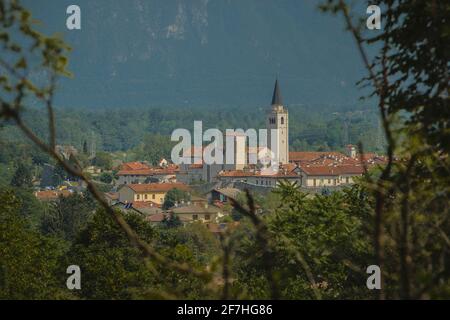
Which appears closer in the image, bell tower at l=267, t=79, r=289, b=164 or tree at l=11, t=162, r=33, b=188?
tree at l=11, t=162, r=33, b=188

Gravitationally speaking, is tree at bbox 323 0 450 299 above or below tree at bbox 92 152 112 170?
below

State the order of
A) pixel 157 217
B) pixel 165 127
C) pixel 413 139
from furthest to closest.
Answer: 1. pixel 165 127
2. pixel 157 217
3. pixel 413 139

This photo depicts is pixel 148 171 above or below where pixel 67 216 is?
above

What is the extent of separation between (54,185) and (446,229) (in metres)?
92.6

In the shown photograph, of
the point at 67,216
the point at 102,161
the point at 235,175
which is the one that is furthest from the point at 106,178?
the point at 67,216

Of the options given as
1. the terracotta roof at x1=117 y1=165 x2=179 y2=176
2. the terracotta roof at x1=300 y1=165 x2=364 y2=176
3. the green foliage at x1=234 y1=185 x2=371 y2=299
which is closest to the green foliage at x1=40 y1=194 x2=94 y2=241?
the green foliage at x1=234 y1=185 x2=371 y2=299

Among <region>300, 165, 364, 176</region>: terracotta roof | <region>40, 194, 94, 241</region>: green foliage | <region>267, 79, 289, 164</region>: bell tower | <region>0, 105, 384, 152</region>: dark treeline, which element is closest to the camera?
<region>40, 194, 94, 241</region>: green foliage

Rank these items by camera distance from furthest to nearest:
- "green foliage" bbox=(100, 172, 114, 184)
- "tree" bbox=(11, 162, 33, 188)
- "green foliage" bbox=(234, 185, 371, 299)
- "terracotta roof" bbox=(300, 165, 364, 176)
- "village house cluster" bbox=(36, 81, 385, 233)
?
"green foliage" bbox=(100, 172, 114, 184) < "terracotta roof" bbox=(300, 165, 364, 176) < "village house cluster" bbox=(36, 81, 385, 233) < "tree" bbox=(11, 162, 33, 188) < "green foliage" bbox=(234, 185, 371, 299)

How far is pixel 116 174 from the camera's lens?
10075 cm

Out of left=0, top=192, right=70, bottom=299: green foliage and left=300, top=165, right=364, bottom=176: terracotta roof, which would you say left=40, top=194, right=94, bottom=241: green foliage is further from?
left=300, top=165, right=364, bottom=176: terracotta roof

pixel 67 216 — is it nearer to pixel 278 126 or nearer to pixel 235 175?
pixel 235 175

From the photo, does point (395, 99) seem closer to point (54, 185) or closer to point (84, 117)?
point (54, 185)
